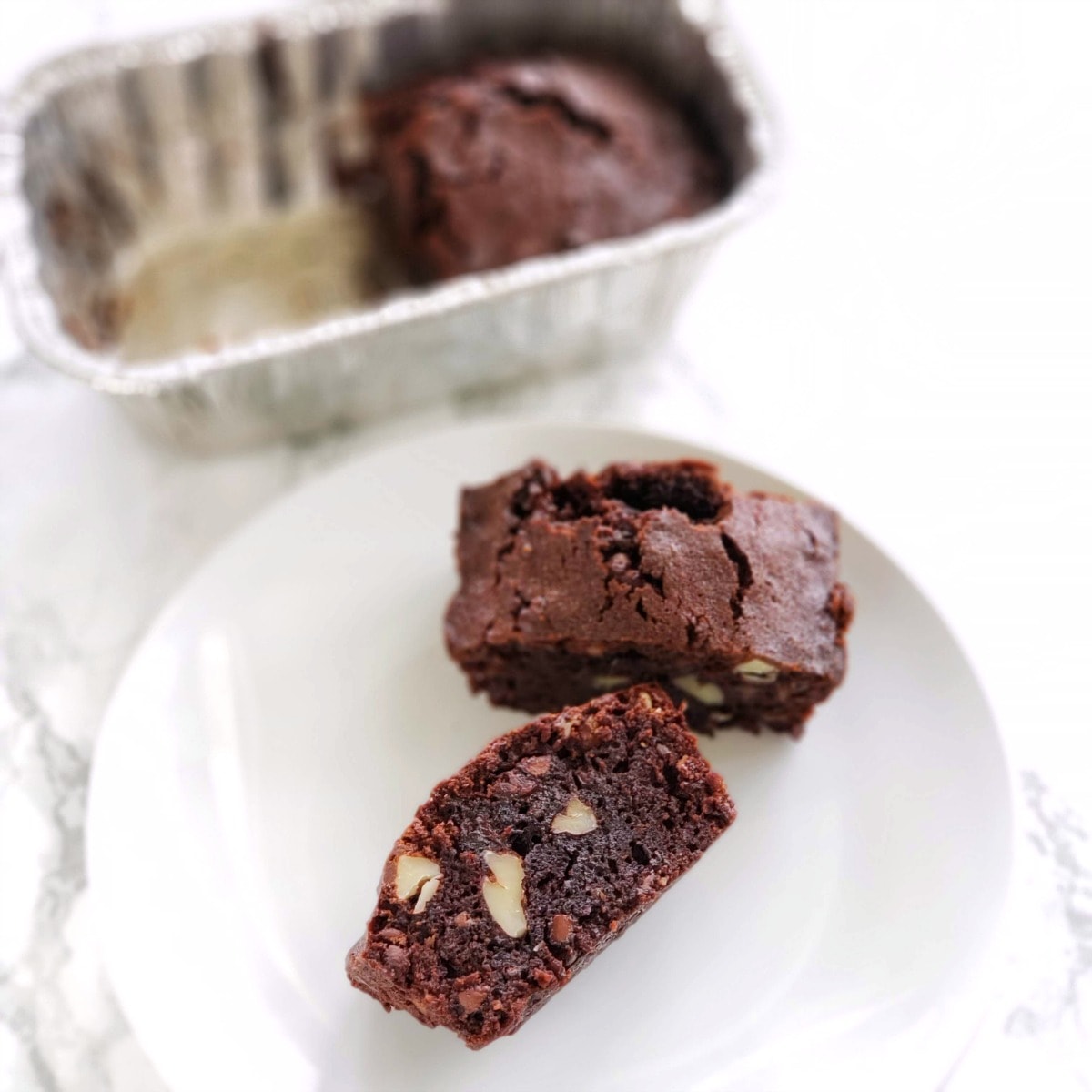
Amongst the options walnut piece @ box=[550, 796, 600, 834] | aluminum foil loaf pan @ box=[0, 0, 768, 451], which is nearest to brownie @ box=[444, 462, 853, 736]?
walnut piece @ box=[550, 796, 600, 834]

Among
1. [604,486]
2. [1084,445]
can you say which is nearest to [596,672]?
[604,486]

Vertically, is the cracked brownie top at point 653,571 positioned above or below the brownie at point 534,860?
above

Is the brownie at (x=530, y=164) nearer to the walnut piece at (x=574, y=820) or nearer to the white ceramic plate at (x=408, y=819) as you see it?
the white ceramic plate at (x=408, y=819)

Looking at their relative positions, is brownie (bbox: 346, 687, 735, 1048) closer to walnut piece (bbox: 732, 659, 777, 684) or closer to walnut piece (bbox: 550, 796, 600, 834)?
walnut piece (bbox: 550, 796, 600, 834)

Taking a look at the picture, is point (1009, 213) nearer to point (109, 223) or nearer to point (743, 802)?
point (743, 802)

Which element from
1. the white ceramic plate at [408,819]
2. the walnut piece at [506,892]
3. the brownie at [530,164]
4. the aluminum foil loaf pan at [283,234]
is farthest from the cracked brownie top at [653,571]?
the brownie at [530,164]

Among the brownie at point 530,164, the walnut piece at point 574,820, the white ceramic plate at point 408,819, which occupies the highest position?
the brownie at point 530,164

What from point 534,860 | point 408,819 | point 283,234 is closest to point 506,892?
point 534,860

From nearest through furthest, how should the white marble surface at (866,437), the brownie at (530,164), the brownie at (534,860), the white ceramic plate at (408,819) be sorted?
the brownie at (534,860) < the white ceramic plate at (408,819) < the white marble surface at (866,437) < the brownie at (530,164)
